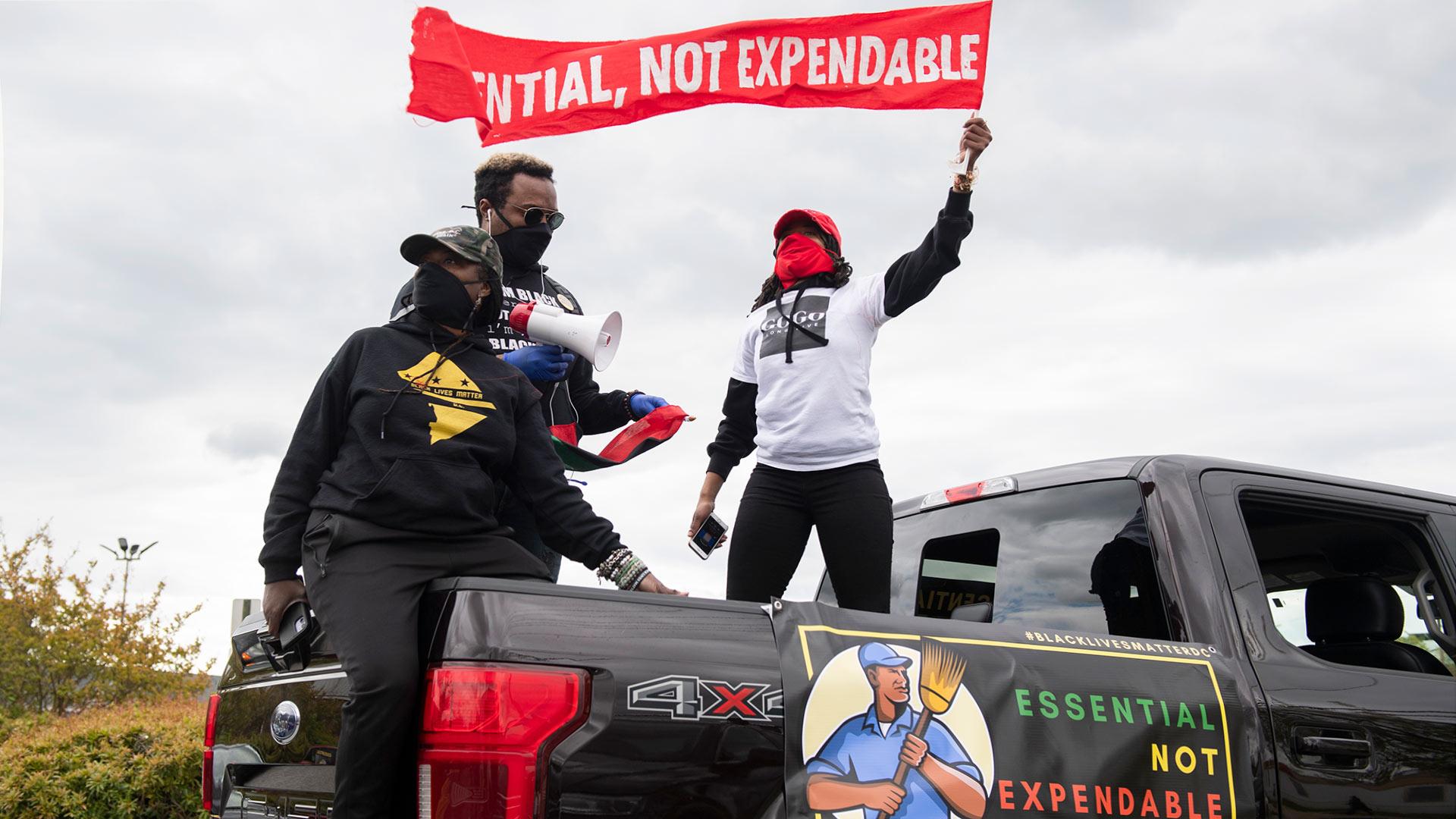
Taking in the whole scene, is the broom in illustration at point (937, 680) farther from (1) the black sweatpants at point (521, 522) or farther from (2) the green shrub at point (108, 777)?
(2) the green shrub at point (108, 777)

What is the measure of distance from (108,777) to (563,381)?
220 inches

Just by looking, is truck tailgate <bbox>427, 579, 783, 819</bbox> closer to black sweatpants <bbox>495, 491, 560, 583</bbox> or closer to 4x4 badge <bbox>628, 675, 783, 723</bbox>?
4x4 badge <bbox>628, 675, 783, 723</bbox>

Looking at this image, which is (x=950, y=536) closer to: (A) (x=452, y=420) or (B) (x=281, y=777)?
(A) (x=452, y=420)

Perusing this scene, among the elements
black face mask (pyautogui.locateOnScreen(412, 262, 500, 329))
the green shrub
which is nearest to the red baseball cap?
black face mask (pyautogui.locateOnScreen(412, 262, 500, 329))

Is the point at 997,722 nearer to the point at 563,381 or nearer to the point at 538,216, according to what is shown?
the point at 563,381

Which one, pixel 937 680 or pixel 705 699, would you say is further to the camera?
pixel 937 680

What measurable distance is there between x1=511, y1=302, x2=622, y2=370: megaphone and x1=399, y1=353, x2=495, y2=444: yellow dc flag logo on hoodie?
32.7 inches

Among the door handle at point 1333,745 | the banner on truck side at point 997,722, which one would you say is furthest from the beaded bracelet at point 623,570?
the door handle at point 1333,745

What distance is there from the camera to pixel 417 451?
2.60 m

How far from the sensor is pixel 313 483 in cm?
269

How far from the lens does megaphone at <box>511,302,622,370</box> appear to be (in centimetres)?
362

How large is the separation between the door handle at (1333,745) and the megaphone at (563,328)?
2177 mm

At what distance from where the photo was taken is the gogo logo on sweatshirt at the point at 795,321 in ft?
11.9

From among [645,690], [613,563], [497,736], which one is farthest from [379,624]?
[613,563]
